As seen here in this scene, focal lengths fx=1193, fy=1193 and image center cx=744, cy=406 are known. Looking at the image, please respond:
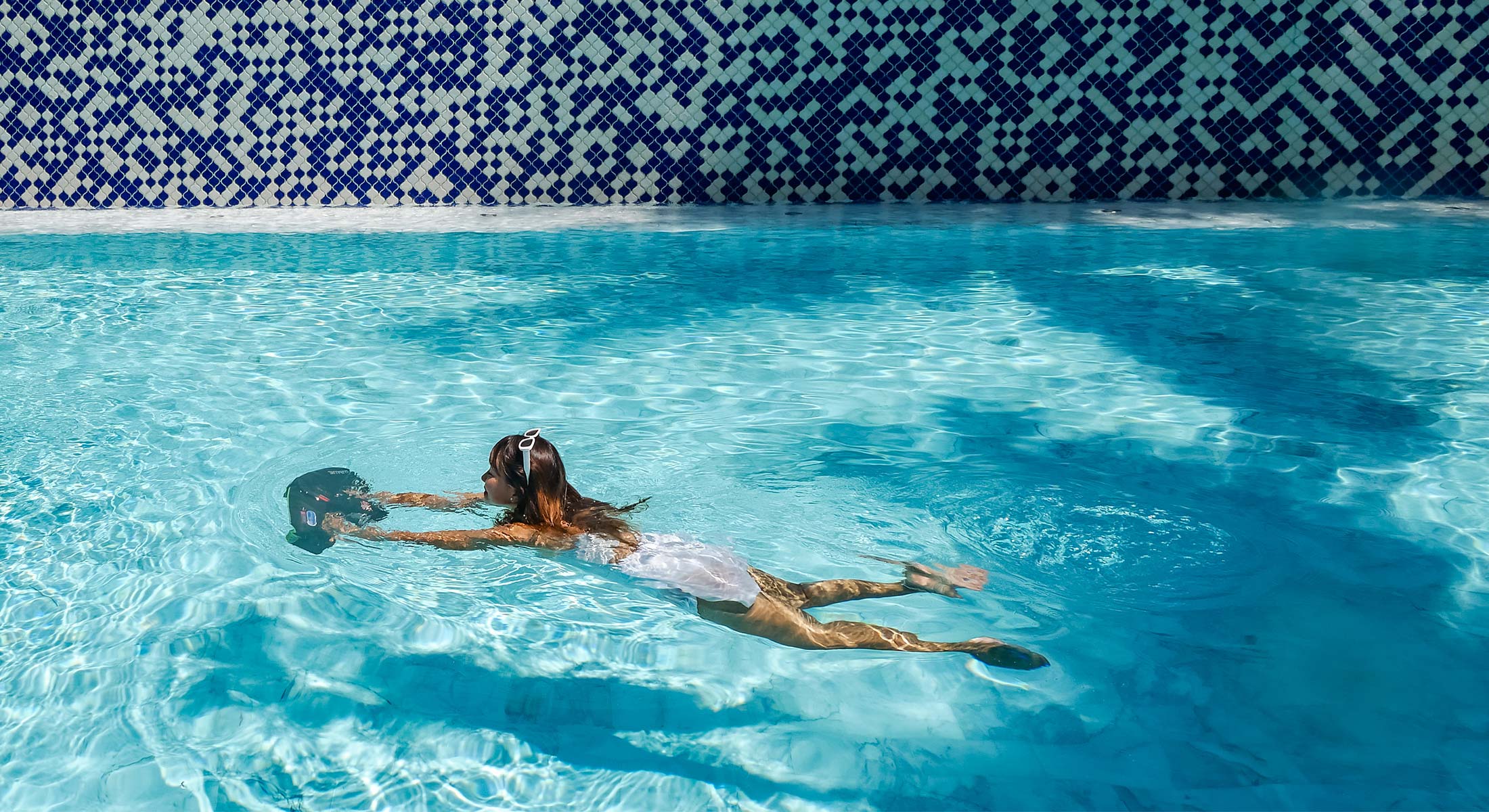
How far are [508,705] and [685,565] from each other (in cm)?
57

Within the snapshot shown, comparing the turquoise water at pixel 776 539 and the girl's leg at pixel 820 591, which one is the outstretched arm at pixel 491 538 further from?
the girl's leg at pixel 820 591

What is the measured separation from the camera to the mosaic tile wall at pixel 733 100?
27.9 feet

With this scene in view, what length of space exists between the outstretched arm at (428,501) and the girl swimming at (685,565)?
0.21 m

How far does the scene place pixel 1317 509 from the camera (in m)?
3.32

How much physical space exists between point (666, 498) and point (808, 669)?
106 centimetres

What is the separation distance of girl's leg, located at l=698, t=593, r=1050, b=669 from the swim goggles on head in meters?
0.51

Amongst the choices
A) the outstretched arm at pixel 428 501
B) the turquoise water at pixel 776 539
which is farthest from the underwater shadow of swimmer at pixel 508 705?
the outstretched arm at pixel 428 501

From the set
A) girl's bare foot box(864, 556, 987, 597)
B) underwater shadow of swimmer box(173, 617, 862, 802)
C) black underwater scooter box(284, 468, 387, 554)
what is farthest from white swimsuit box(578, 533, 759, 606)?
black underwater scooter box(284, 468, 387, 554)

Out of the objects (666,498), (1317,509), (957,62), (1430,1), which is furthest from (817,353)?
(1430,1)

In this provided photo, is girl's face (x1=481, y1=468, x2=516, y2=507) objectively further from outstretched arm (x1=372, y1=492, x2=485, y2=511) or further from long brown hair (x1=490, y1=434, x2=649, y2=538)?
outstretched arm (x1=372, y1=492, x2=485, y2=511)

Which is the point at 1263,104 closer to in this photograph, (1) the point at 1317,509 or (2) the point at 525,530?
(1) the point at 1317,509

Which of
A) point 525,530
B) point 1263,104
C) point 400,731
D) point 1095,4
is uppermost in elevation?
point 1095,4

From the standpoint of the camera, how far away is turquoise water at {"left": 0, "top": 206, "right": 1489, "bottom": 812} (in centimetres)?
223

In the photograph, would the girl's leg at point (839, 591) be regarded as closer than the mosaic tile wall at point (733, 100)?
Yes
